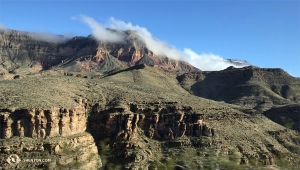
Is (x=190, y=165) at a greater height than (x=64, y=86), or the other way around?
(x=64, y=86)

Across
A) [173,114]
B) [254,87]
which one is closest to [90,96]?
[173,114]

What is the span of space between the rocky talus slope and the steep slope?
5814cm

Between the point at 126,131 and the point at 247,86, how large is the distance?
104 m

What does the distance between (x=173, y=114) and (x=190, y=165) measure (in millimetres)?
14099

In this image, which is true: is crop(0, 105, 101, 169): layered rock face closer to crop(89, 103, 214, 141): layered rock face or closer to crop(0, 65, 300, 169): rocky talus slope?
crop(0, 65, 300, 169): rocky talus slope

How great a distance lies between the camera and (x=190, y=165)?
67.5 metres

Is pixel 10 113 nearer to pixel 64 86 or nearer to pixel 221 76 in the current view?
pixel 64 86

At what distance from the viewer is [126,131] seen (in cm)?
7250

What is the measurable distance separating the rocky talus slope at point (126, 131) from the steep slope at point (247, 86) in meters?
58.1

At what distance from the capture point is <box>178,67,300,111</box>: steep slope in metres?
148

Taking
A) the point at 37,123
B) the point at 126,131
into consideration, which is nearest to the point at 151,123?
the point at 126,131

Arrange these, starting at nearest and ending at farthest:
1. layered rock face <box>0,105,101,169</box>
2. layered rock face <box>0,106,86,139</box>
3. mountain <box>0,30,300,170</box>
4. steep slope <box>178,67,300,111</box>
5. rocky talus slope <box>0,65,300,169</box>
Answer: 1. layered rock face <box>0,105,101,169</box>
2. layered rock face <box>0,106,86,139</box>
3. mountain <box>0,30,300,170</box>
4. rocky talus slope <box>0,65,300,169</box>
5. steep slope <box>178,67,300,111</box>

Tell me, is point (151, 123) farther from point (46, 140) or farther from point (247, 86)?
point (247, 86)

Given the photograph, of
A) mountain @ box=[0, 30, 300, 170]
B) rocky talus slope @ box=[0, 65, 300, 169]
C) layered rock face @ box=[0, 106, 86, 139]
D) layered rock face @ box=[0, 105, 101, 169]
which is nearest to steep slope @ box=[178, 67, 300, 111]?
mountain @ box=[0, 30, 300, 170]
